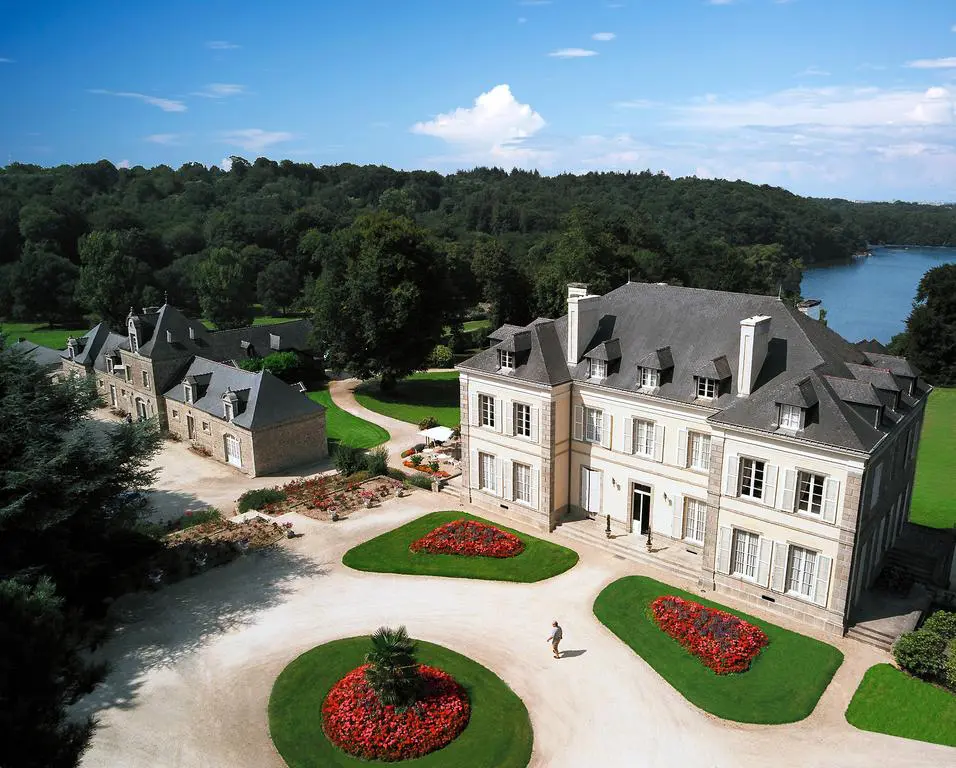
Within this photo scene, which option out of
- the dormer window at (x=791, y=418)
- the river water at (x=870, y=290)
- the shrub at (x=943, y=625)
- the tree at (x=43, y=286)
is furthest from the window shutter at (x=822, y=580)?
the tree at (x=43, y=286)

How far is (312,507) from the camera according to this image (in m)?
32.8

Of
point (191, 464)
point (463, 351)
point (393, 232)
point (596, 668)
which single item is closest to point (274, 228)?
point (463, 351)

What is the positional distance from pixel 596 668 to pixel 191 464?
90.4 ft

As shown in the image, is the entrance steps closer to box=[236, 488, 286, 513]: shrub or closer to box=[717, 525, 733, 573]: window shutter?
box=[717, 525, 733, 573]: window shutter

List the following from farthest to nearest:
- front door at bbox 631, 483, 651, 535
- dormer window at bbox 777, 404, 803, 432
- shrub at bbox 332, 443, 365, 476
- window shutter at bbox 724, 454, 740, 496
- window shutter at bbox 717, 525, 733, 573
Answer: shrub at bbox 332, 443, 365, 476 → front door at bbox 631, 483, 651, 535 → window shutter at bbox 717, 525, 733, 573 → window shutter at bbox 724, 454, 740, 496 → dormer window at bbox 777, 404, 803, 432

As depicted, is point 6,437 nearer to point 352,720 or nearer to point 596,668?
point 352,720

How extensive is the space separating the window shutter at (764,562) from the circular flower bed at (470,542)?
29.1 ft

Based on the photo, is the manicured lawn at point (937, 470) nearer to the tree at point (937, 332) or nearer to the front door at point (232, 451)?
the tree at point (937, 332)

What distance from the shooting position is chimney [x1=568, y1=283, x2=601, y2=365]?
2894 centimetres

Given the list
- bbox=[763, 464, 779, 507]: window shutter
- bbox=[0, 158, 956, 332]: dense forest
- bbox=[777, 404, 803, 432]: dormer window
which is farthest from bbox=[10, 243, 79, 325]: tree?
A: bbox=[777, 404, 803, 432]: dormer window

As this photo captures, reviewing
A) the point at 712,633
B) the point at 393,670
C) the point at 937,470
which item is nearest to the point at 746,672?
the point at 712,633

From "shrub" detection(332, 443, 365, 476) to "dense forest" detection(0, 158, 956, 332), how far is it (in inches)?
796

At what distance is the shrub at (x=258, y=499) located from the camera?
32.9 meters

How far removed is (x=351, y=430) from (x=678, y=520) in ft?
81.6
